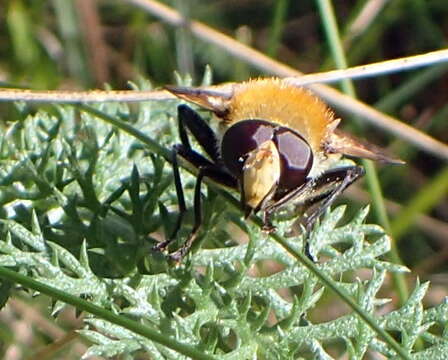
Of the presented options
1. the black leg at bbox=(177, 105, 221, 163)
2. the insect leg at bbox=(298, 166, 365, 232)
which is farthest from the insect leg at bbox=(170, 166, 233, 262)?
the insect leg at bbox=(298, 166, 365, 232)

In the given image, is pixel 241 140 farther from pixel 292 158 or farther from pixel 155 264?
pixel 155 264

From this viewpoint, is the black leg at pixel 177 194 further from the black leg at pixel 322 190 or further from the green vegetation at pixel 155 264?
the black leg at pixel 322 190

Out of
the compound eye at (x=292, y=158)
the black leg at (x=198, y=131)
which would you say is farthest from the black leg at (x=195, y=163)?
the compound eye at (x=292, y=158)

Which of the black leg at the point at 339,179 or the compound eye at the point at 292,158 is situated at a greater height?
the compound eye at the point at 292,158

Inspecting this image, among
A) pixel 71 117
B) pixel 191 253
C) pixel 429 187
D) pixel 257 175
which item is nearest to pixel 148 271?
pixel 191 253

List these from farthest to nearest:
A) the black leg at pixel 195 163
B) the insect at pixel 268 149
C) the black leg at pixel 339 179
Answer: the black leg at pixel 339 179 < the black leg at pixel 195 163 < the insect at pixel 268 149

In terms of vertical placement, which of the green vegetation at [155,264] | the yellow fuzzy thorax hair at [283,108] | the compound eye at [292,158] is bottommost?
the green vegetation at [155,264]

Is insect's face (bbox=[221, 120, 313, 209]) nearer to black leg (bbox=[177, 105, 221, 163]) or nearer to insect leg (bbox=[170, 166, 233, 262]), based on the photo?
insect leg (bbox=[170, 166, 233, 262])

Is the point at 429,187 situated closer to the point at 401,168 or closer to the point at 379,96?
the point at 401,168
